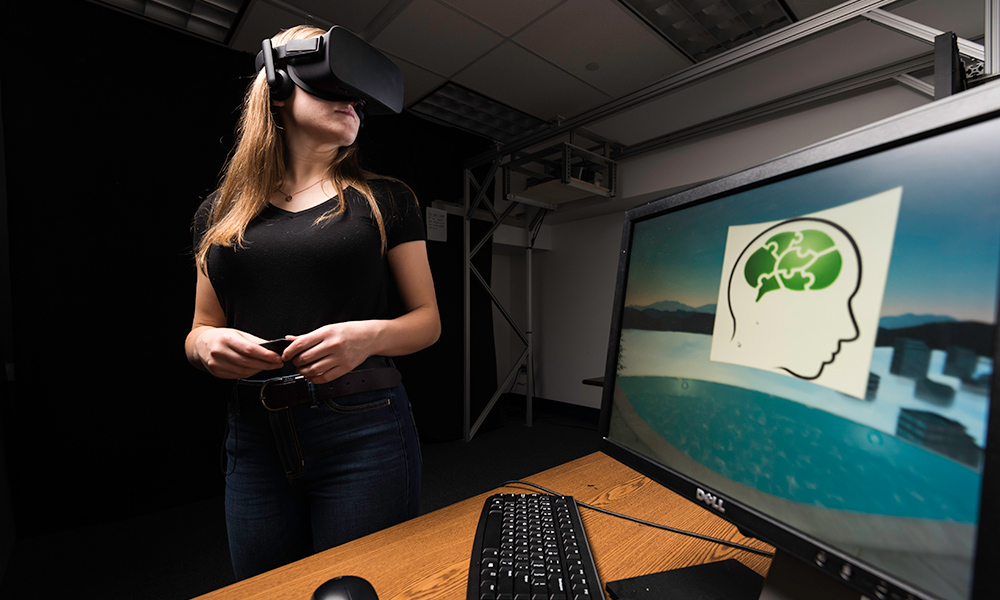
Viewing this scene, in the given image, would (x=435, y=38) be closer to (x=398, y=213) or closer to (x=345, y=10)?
(x=345, y=10)

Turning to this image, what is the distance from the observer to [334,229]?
2.26ft

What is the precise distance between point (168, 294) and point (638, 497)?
2.47 metres

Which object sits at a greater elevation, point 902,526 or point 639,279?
point 639,279

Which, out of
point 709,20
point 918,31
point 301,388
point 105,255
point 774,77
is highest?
point 709,20

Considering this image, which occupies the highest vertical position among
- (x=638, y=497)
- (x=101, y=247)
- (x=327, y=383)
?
(x=101, y=247)

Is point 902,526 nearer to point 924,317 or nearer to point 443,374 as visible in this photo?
point 924,317

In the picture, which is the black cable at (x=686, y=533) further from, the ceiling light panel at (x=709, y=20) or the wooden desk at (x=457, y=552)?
the ceiling light panel at (x=709, y=20)

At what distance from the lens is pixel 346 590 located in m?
0.41

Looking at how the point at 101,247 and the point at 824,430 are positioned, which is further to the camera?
the point at 101,247

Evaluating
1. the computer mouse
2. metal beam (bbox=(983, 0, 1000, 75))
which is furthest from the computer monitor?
metal beam (bbox=(983, 0, 1000, 75))

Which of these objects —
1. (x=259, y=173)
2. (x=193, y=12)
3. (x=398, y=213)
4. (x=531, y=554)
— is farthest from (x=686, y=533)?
(x=193, y=12)

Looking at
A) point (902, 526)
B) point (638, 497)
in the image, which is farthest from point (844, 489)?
point (638, 497)

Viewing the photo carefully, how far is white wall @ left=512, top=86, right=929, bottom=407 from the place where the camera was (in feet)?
→ 8.70

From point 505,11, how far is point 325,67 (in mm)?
1851
